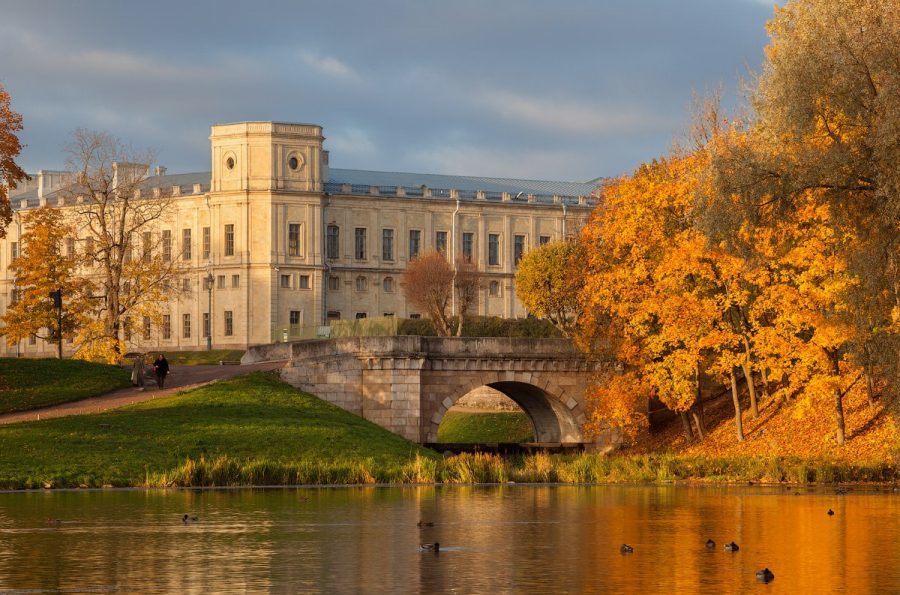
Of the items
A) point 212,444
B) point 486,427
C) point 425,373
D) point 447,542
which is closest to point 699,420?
point 425,373

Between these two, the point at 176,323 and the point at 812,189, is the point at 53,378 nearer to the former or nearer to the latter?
the point at 812,189

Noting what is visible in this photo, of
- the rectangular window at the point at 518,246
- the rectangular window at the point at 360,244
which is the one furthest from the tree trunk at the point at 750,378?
the rectangular window at the point at 518,246

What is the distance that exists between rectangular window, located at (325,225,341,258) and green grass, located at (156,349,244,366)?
12.3 m

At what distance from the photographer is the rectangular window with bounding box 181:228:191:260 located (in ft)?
390

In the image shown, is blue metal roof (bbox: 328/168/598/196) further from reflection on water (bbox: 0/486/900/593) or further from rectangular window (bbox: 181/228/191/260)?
reflection on water (bbox: 0/486/900/593)

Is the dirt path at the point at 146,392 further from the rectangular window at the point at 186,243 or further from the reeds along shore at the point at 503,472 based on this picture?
the rectangular window at the point at 186,243

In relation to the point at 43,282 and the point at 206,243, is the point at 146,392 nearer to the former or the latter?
the point at 43,282

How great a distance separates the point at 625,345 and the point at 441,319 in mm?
36682

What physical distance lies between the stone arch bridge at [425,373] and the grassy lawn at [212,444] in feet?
4.77

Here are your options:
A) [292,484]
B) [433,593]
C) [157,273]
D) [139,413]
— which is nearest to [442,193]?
[157,273]

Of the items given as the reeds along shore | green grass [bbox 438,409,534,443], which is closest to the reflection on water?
the reeds along shore

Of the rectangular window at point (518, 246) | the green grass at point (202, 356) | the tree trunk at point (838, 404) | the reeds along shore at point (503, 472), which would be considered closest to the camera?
the reeds along shore at point (503, 472)

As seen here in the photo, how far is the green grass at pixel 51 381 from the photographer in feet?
195

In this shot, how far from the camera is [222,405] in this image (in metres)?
56.2
